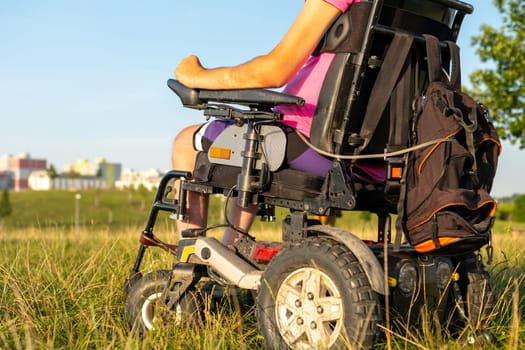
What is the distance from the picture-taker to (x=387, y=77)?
3049 millimetres

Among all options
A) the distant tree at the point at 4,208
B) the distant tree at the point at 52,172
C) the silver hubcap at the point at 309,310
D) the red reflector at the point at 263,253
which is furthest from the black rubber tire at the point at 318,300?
the distant tree at the point at 52,172

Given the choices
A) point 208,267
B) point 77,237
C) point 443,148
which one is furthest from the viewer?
point 77,237

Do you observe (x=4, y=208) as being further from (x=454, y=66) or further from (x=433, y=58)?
(x=433, y=58)

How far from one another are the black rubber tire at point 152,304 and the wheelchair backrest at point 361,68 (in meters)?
1.05

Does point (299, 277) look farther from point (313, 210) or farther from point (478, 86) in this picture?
point (478, 86)

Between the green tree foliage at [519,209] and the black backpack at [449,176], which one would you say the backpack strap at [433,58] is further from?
the green tree foliage at [519,209]

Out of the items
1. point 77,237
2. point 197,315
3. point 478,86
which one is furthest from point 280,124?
point 478,86

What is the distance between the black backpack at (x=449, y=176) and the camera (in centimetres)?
280

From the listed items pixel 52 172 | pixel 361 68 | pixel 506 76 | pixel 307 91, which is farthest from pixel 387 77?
pixel 52 172

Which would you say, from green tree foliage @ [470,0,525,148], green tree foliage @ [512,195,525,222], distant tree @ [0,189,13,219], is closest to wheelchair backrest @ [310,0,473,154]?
green tree foliage @ [470,0,525,148]

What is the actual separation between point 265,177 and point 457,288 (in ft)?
3.67

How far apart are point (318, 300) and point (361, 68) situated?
1.00 metres

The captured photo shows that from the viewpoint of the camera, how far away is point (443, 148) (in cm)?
286

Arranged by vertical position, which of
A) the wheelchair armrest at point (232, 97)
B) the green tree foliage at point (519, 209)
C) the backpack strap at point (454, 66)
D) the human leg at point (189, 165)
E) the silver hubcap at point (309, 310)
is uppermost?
the backpack strap at point (454, 66)
